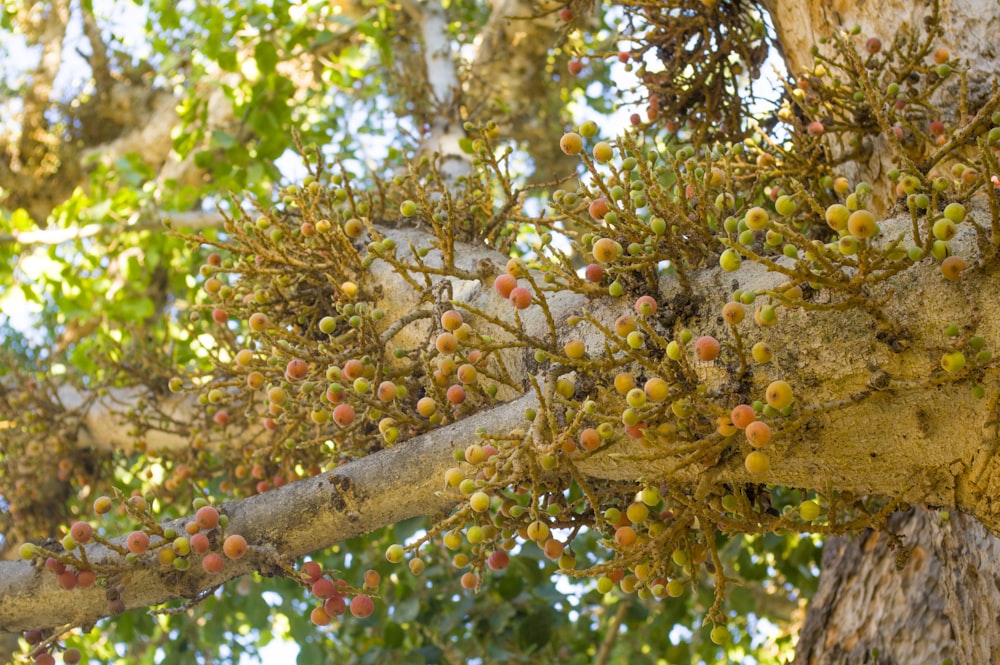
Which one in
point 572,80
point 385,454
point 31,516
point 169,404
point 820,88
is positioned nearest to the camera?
point 385,454

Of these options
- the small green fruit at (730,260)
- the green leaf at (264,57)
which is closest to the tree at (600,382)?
the small green fruit at (730,260)

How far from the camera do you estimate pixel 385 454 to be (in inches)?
68.9

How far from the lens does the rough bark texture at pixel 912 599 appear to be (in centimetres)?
214

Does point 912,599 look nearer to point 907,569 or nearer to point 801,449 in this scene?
point 907,569

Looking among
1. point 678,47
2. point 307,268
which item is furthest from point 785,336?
point 678,47

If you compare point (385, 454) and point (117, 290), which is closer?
point (385, 454)

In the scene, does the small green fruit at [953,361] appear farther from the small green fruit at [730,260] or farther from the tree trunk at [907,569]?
the tree trunk at [907,569]

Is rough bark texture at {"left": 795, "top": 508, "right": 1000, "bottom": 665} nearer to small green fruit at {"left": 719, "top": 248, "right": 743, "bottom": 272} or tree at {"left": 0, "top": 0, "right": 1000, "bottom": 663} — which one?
tree at {"left": 0, "top": 0, "right": 1000, "bottom": 663}

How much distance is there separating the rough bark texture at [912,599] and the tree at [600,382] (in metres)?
0.01

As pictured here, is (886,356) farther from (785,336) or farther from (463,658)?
(463,658)

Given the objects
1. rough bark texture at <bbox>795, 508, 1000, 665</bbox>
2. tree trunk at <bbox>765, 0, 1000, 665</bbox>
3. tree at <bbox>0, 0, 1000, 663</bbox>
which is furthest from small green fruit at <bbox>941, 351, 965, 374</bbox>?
rough bark texture at <bbox>795, 508, 1000, 665</bbox>

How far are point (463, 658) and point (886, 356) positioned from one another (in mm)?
2805

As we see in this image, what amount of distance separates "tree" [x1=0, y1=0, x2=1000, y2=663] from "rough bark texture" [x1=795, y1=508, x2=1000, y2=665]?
0.4 inches

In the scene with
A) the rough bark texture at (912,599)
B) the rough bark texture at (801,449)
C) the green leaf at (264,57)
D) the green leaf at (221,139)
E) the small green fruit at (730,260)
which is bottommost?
the rough bark texture at (912,599)
